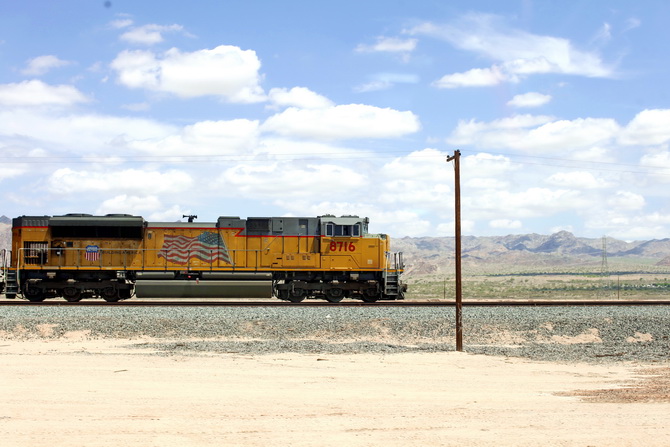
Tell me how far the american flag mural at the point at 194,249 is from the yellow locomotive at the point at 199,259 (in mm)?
43

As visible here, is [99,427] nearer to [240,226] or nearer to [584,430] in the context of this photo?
[584,430]

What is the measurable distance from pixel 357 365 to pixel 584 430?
23.5 feet

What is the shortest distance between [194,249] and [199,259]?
488 millimetres

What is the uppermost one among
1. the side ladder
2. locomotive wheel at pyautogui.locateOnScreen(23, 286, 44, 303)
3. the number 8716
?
the number 8716

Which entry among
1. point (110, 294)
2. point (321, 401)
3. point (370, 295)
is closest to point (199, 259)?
point (110, 294)

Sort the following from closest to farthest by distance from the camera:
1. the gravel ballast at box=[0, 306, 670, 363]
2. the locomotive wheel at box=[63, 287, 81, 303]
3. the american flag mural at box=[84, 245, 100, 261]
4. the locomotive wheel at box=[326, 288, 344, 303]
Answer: the gravel ballast at box=[0, 306, 670, 363]
the locomotive wheel at box=[63, 287, 81, 303]
the american flag mural at box=[84, 245, 100, 261]
the locomotive wheel at box=[326, 288, 344, 303]

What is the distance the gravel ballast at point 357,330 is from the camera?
738 inches

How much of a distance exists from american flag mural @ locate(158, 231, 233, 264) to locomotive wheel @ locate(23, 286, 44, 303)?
524 cm

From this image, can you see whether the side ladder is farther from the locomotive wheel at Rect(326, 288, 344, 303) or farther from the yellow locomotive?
the locomotive wheel at Rect(326, 288, 344, 303)

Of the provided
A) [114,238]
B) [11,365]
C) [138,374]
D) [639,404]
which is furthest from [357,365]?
[114,238]

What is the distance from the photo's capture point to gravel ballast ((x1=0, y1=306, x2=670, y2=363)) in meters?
18.7

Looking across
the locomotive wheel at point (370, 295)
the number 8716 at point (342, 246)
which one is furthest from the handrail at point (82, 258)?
the locomotive wheel at point (370, 295)

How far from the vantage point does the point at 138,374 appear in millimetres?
13914

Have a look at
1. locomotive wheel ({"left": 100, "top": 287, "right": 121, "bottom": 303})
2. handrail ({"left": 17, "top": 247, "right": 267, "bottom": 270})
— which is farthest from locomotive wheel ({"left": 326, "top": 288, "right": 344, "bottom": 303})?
locomotive wheel ({"left": 100, "top": 287, "right": 121, "bottom": 303})
